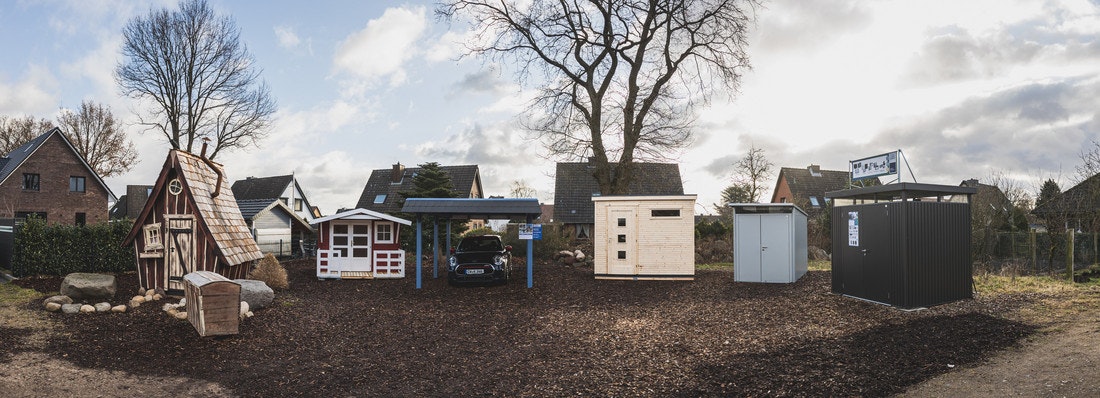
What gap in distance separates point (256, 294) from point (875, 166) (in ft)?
42.7

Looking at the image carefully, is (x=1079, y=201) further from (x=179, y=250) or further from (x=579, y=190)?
(x=179, y=250)

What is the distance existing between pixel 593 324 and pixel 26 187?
129 ft

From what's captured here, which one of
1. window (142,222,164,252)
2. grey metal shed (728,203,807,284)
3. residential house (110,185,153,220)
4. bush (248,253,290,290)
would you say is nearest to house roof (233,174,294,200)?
residential house (110,185,153,220)

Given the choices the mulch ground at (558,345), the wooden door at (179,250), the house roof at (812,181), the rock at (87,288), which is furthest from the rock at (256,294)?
the house roof at (812,181)

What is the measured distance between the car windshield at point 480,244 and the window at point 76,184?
107 feet

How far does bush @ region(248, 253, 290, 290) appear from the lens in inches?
588

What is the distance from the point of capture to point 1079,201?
2003cm

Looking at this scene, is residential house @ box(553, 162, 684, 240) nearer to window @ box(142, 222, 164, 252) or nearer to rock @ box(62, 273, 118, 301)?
window @ box(142, 222, 164, 252)

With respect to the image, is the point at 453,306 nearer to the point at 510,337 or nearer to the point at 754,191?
the point at 510,337

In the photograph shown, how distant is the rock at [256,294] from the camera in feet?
37.5

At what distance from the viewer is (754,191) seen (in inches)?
1479

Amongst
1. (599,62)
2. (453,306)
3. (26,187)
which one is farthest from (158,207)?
(26,187)

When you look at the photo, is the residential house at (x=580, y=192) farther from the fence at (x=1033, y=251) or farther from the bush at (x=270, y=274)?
the bush at (x=270, y=274)

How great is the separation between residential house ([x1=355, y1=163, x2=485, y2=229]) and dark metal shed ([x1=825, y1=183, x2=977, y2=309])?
1344 inches
